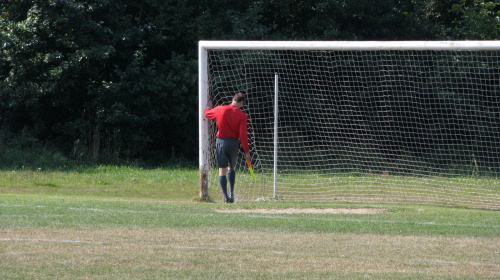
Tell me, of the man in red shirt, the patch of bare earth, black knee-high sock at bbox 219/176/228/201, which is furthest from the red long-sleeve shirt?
the patch of bare earth

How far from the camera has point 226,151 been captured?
14.2m

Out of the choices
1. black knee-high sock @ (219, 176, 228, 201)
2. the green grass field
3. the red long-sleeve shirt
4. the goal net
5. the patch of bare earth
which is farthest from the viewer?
the goal net

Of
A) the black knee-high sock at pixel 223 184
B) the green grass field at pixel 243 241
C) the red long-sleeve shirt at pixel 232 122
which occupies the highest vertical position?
the red long-sleeve shirt at pixel 232 122

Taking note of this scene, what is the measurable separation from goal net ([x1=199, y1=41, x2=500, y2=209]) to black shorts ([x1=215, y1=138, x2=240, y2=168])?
33 cm

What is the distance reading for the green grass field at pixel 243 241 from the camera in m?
7.50

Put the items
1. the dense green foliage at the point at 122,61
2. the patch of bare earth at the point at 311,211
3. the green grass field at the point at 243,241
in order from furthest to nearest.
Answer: the dense green foliage at the point at 122,61 < the patch of bare earth at the point at 311,211 < the green grass field at the point at 243,241

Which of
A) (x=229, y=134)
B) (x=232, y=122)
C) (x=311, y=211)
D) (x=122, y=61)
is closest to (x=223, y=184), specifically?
(x=229, y=134)

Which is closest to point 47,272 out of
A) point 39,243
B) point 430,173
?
point 39,243

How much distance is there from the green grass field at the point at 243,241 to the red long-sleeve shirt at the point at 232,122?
4.19 feet

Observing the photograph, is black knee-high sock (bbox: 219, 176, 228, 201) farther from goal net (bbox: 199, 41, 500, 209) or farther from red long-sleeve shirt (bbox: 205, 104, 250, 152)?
red long-sleeve shirt (bbox: 205, 104, 250, 152)

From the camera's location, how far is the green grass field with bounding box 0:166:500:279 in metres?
7.50

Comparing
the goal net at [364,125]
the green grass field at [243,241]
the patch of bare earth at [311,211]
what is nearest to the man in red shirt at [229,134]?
the goal net at [364,125]

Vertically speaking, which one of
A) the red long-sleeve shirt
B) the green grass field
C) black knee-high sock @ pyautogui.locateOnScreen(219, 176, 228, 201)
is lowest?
the green grass field

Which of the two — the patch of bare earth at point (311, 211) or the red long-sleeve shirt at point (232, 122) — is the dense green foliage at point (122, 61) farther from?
the patch of bare earth at point (311, 211)
